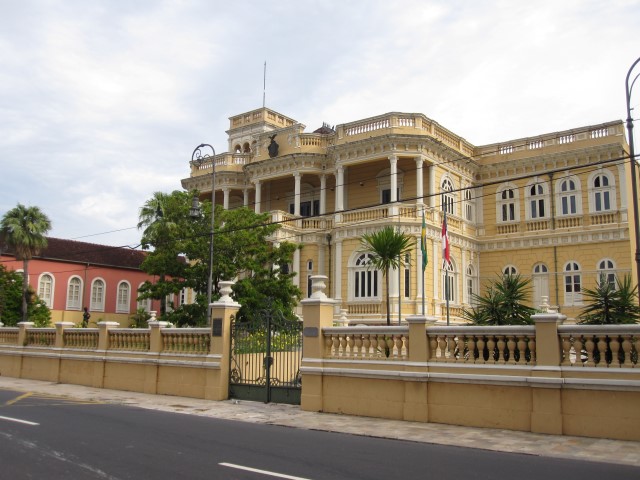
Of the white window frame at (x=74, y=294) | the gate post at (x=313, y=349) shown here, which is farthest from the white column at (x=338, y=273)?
the white window frame at (x=74, y=294)

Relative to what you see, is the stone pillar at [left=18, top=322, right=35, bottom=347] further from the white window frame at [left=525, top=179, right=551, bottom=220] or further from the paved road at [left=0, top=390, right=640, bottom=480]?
the white window frame at [left=525, top=179, right=551, bottom=220]

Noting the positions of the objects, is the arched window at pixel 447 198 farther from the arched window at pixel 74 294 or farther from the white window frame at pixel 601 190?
the arched window at pixel 74 294

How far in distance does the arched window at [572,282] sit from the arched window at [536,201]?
10.2ft

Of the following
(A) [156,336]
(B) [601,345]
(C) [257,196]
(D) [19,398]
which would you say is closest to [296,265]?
(C) [257,196]

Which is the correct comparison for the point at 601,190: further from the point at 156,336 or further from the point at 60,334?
the point at 60,334

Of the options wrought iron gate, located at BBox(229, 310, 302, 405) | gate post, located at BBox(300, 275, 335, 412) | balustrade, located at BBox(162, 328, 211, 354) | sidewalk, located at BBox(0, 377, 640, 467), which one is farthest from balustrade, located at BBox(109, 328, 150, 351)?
gate post, located at BBox(300, 275, 335, 412)

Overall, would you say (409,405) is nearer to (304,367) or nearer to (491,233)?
(304,367)

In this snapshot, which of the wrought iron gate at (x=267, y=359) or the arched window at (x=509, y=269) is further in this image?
the arched window at (x=509, y=269)

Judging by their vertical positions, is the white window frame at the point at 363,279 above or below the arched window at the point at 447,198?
below

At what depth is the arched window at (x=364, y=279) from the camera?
30.1 meters

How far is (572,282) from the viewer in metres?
31.5

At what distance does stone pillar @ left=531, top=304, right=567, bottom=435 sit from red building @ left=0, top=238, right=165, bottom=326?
4137 centimetres

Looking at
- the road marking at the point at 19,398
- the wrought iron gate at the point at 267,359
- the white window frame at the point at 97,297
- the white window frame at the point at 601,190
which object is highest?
the white window frame at the point at 601,190

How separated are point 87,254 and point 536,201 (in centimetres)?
3478
